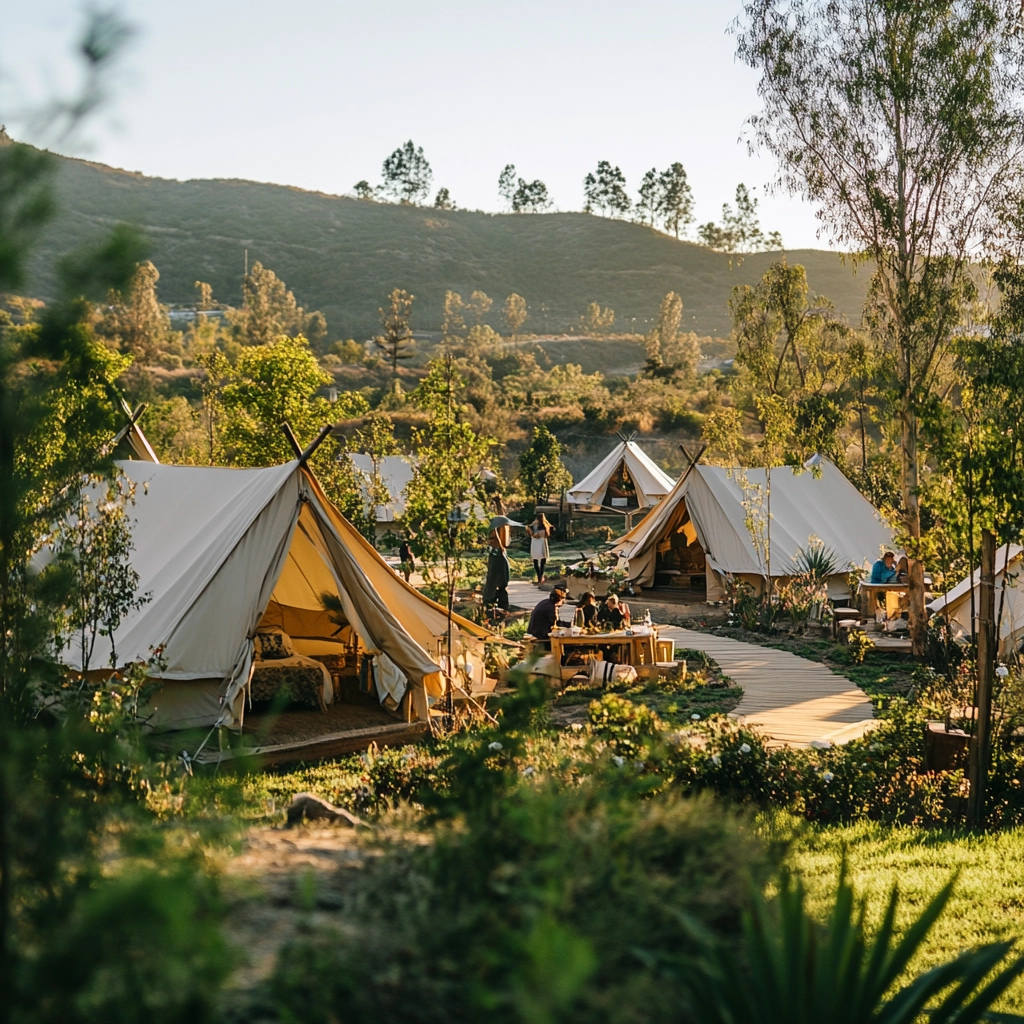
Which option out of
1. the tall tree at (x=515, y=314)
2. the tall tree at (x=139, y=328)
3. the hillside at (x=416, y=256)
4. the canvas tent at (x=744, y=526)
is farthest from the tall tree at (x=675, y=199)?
the canvas tent at (x=744, y=526)

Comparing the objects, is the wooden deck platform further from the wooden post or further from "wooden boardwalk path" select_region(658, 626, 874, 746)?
the wooden post

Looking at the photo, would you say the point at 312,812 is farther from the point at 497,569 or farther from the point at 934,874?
the point at 497,569

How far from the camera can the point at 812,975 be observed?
2.70 m

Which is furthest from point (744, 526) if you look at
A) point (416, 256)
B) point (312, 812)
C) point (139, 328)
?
point (416, 256)

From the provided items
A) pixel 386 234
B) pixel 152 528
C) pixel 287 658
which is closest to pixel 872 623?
pixel 287 658

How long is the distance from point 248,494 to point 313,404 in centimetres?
986

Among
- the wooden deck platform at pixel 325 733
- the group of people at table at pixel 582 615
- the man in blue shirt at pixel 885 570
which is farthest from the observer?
the man in blue shirt at pixel 885 570

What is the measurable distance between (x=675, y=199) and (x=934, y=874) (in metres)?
102

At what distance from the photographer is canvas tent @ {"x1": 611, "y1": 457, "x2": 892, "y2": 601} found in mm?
16766

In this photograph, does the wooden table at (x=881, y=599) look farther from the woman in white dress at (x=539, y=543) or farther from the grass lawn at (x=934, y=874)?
the grass lawn at (x=934, y=874)

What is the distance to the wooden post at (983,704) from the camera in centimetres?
646

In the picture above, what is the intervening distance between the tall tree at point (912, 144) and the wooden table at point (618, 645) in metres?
3.59

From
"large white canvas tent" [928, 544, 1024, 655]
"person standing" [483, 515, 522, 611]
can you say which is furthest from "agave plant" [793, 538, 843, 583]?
"person standing" [483, 515, 522, 611]

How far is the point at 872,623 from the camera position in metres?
14.5
